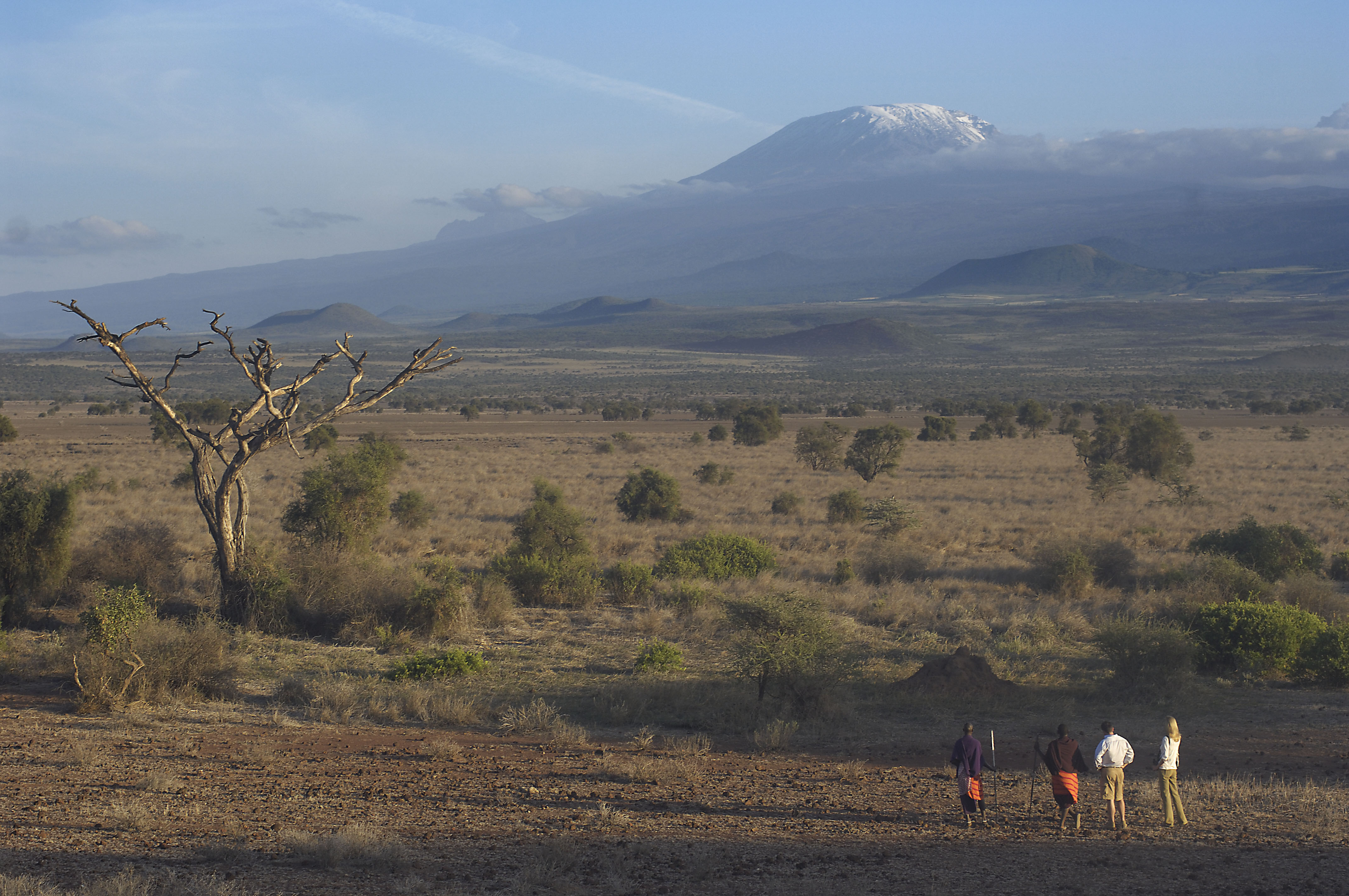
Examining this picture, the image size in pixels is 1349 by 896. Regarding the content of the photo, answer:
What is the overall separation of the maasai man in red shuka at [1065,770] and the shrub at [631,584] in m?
9.90

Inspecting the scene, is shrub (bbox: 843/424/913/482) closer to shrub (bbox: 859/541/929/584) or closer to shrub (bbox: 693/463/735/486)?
shrub (bbox: 693/463/735/486)

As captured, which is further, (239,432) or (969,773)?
(239,432)

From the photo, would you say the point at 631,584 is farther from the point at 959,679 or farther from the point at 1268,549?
the point at 1268,549

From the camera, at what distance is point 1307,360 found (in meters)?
122

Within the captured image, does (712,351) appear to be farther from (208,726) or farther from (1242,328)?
(208,726)

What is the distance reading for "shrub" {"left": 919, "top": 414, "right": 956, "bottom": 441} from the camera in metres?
49.7

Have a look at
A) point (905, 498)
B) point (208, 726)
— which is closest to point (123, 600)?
point (208, 726)

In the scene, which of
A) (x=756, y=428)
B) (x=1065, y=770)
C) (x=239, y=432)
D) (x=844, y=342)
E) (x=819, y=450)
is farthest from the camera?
(x=844, y=342)

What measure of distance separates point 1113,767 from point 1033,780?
2.12 ft

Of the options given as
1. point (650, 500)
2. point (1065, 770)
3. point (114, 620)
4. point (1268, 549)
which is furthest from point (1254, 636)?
point (650, 500)

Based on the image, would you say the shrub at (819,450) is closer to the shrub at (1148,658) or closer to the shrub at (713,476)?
the shrub at (713,476)

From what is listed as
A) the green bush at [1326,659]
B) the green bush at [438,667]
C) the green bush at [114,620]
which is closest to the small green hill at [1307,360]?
the green bush at [1326,659]

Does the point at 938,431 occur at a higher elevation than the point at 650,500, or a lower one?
lower

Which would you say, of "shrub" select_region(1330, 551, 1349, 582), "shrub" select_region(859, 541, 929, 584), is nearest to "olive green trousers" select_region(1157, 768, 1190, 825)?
"shrub" select_region(859, 541, 929, 584)
